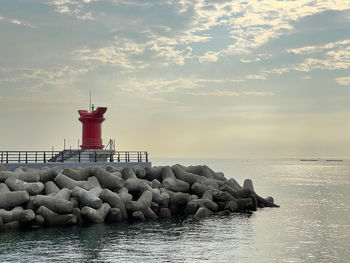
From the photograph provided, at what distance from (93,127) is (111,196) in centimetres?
1461

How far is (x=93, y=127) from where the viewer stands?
116ft

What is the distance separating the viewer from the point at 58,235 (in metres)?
18.6

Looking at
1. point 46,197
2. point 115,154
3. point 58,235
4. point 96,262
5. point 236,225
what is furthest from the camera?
point 115,154

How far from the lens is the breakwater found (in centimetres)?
2034

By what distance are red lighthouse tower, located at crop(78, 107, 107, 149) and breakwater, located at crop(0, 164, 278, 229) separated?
8.62m

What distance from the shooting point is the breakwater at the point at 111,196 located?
20.3 meters

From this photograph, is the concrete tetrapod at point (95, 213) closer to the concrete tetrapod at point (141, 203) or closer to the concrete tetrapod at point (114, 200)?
the concrete tetrapod at point (114, 200)

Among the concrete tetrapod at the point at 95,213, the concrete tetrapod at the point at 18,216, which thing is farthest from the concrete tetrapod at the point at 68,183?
the concrete tetrapod at the point at 18,216

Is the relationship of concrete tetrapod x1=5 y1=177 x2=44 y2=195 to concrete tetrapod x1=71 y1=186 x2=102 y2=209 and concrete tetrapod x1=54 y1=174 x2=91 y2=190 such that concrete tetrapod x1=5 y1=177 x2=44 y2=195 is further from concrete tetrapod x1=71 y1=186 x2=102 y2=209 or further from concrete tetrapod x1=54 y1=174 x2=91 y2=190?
→ concrete tetrapod x1=71 y1=186 x2=102 y2=209

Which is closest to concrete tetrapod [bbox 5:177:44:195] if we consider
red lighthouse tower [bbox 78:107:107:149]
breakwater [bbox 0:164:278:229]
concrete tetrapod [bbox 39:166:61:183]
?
breakwater [bbox 0:164:278:229]

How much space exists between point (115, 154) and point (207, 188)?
9955mm

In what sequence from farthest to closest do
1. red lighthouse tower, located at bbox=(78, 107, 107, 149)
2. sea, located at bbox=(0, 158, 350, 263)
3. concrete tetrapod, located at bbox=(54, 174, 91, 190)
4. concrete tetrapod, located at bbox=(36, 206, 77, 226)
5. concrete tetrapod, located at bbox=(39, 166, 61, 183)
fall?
red lighthouse tower, located at bbox=(78, 107, 107, 149) < concrete tetrapod, located at bbox=(39, 166, 61, 183) < concrete tetrapod, located at bbox=(54, 174, 91, 190) < concrete tetrapod, located at bbox=(36, 206, 77, 226) < sea, located at bbox=(0, 158, 350, 263)

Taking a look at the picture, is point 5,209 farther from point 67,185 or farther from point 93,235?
point 93,235

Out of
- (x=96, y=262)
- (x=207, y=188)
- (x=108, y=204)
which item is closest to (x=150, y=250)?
(x=96, y=262)
